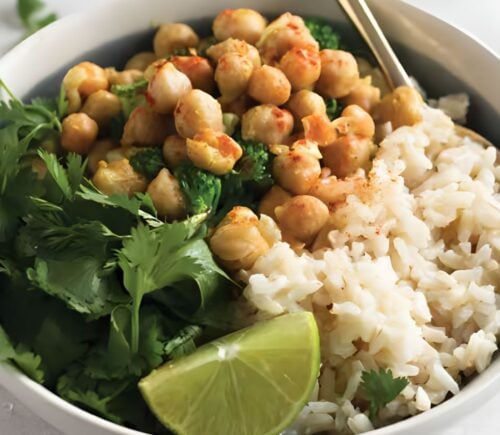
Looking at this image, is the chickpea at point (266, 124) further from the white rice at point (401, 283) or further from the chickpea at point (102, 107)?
the chickpea at point (102, 107)

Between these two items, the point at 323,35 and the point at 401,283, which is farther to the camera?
the point at 323,35

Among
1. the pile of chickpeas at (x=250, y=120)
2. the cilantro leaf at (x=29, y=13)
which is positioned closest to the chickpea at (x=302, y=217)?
the pile of chickpeas at (x=250, y=120)

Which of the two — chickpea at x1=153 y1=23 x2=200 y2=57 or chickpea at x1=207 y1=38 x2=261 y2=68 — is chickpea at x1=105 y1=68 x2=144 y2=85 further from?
chickpea at x1=207 y1=38 x2=261 y2=68

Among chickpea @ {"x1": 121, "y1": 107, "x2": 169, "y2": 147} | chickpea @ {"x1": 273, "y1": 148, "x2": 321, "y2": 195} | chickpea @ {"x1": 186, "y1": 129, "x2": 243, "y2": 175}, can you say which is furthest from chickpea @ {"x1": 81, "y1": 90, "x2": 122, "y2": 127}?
chickpea @ {"x1": 273, "y1": 148, "x2": 321, "y2": 195}

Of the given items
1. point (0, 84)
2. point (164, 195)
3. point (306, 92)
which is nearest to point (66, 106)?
point (0, 84)

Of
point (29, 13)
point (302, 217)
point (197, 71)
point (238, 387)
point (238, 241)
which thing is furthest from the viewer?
point (29, 13)

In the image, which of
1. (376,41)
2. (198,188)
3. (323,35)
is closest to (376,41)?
(376,41)

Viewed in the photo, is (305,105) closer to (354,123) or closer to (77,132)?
(354,123)
